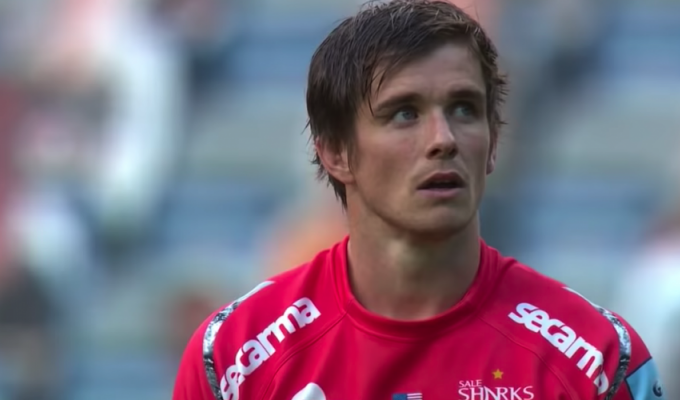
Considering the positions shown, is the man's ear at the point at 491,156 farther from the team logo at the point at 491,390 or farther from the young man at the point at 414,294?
the team logo at the point at 491,390

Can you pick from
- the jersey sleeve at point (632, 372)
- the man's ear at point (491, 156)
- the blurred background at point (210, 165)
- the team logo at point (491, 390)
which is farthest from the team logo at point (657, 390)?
the blurred background at point (210, 165)

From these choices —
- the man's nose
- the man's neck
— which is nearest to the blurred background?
the man's neck

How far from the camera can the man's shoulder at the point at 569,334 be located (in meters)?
2.06

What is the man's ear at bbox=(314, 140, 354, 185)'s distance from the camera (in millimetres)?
2246

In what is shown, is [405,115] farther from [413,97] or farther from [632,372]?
[632,372]

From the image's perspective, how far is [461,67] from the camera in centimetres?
214

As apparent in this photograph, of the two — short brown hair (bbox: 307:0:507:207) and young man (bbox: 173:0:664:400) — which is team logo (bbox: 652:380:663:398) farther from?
short brown hair (bbox: 307:0:507:207)

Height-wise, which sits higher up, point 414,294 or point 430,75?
point 430,75

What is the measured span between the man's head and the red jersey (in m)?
0.21

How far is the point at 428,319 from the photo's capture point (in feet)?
7.00

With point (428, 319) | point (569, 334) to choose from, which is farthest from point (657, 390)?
point (428, 319)

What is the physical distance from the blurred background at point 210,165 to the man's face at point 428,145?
273cm

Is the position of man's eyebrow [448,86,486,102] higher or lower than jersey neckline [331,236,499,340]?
higher

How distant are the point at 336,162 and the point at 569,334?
22.8 inches
